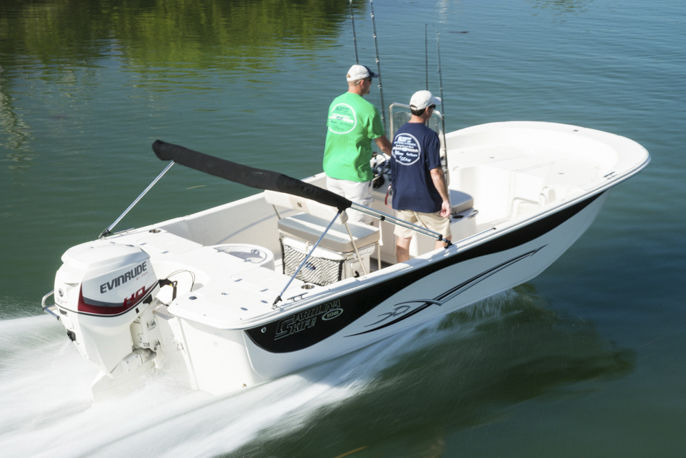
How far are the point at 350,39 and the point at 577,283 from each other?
10892 millimetres

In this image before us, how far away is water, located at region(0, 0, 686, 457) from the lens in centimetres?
421

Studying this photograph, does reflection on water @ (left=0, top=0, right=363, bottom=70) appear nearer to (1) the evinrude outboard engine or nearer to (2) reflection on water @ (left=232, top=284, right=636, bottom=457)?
(2) reflection on water @ (left=232, top=284, right=636, bottom=457)

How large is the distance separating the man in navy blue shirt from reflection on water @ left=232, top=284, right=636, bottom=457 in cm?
78

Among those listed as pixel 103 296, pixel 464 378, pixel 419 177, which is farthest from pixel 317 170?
pixel 103 296

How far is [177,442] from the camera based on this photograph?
4.02m

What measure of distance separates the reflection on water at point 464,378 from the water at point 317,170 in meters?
0.01

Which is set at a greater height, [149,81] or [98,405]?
[149,81]

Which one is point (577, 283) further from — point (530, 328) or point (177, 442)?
point (177, 442)

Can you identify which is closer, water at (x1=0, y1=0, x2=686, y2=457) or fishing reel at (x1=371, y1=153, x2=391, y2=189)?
water at (x1=0, y1=0, x2=686, y2=457)

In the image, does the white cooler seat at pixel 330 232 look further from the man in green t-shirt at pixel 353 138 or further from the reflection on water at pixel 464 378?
the reflection on water at pixel 464 378

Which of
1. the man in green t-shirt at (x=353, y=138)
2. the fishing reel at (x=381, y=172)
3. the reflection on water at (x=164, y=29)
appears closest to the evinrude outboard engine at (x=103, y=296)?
the man in green t-shirt at (x=353, y=138)

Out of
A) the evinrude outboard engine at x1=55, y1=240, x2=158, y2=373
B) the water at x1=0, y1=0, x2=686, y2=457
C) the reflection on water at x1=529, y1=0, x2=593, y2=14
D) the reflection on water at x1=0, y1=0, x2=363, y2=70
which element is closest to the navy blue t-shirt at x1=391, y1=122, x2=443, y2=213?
the water at x1=0, y1=0, x2=686, y2=457

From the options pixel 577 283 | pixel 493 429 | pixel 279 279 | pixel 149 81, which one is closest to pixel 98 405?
pixel 279 279

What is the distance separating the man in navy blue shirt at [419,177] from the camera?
4430 mm
